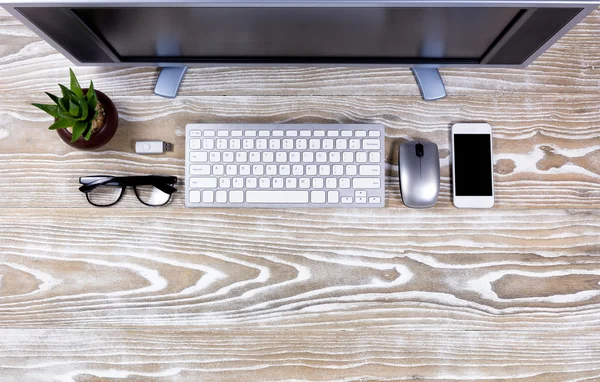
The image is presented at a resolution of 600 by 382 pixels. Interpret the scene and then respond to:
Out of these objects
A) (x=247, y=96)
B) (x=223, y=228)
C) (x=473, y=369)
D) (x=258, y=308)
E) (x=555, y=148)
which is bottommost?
(x=473, y=369)

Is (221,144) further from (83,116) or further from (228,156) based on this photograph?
(83,116)

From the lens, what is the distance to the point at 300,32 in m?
0.68

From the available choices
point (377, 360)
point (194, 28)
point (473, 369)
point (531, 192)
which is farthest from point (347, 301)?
point (194, 28)

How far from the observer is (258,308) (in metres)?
0.81

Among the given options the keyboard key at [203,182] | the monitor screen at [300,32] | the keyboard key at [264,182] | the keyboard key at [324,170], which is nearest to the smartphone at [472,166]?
the monitor screen at [300,32]

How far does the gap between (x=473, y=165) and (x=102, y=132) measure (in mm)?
682

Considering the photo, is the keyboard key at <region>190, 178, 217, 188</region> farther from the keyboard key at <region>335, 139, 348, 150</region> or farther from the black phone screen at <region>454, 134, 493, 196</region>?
the black phone screen at <region>454, 134, 493, 196</region>

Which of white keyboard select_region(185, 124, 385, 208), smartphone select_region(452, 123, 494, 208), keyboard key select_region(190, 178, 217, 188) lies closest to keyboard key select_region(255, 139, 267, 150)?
white keyboard select_region(185, 124, 385, 208)

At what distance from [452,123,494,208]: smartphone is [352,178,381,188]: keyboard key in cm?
15

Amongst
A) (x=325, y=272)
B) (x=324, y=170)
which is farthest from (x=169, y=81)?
(x=325, y=272)

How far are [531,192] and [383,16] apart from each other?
0.45m

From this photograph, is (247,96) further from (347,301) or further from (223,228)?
(347,301)

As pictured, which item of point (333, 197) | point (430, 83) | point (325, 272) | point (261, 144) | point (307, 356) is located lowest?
point (307, 356)

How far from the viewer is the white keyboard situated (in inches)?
31.0
